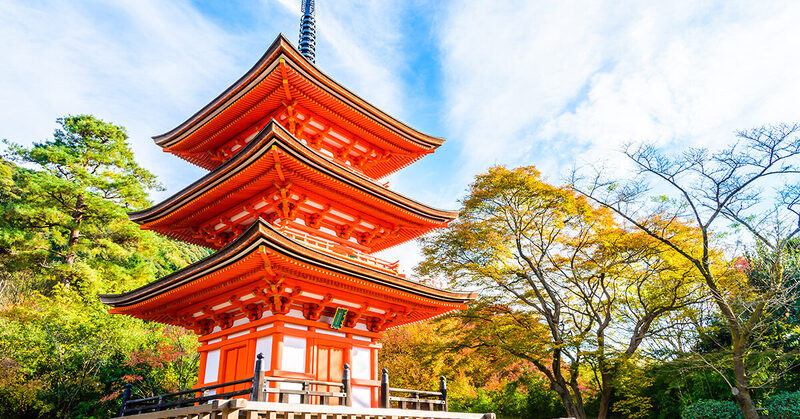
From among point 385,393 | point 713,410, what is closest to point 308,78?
Answer: point 385,393

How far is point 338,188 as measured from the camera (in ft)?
38.8

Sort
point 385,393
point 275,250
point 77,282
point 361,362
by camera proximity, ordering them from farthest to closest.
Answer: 1. point 77,282
2. point 361,362
3. point 385,393
4. point 275,250

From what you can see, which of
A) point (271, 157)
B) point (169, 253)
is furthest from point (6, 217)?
point (271, 157)

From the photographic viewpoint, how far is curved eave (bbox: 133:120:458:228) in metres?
10.1

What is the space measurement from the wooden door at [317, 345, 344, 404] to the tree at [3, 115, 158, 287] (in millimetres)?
19821

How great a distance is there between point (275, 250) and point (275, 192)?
9.58 feet

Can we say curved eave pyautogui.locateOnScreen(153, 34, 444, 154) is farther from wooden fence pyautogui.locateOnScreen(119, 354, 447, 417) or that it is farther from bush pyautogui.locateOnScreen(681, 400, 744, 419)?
bush pyautogui.locateOnScreen(681, 400, 744, 419)

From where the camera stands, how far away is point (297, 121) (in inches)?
516

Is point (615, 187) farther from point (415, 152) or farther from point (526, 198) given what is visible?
point (415, 152)

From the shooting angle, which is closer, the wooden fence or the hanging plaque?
the wooden fence

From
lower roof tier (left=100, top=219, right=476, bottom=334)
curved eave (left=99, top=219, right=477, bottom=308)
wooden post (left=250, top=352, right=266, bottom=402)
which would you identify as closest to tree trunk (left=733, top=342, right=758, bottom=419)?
curved eave (left=99, top=219, right=477, bottom=308)

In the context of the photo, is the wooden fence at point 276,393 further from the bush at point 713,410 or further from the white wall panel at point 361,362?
the bush at point 713,410

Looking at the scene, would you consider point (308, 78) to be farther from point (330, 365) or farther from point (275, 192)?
point (330, 365)

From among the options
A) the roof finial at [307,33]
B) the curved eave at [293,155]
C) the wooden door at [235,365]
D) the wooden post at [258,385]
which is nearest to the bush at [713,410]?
the curved eave at [293,155]
